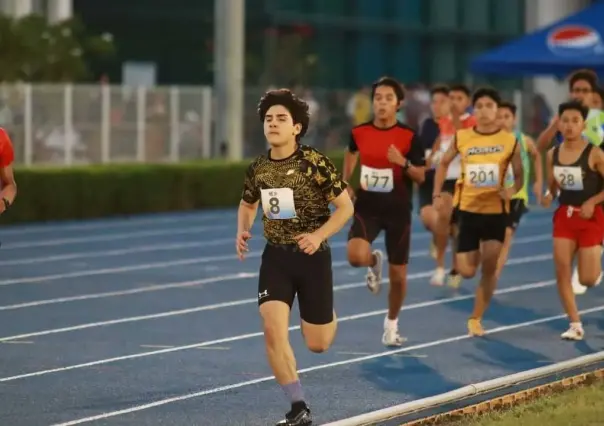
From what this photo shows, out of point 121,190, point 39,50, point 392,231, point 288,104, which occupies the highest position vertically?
point 39,50

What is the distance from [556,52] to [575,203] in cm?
1434

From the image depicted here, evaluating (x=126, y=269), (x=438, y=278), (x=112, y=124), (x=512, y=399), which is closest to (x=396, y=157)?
(x=512, y=399)

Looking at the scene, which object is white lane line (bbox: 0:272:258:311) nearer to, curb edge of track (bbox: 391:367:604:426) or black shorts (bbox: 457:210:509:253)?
black shorts (bbox: 457:210:509:253)

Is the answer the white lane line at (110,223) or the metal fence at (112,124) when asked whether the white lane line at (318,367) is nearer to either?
the white lane line at (110,223)

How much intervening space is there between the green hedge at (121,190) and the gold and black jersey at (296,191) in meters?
16.8

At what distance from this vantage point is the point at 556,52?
27.7 metres

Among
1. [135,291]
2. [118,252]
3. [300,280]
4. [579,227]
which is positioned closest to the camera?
[300,280]

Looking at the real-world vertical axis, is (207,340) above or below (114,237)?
below

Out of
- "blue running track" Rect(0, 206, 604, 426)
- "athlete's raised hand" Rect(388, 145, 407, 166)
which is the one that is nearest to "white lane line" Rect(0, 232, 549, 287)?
"blue running track" Rect(0, 206, 604, 426)

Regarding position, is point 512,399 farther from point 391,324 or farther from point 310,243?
point 391,324

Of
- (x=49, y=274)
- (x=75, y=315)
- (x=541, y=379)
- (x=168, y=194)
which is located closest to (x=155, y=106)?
(x=168, y=194)

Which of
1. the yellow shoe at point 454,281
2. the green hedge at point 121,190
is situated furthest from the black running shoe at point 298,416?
the green hedge at point 121,190

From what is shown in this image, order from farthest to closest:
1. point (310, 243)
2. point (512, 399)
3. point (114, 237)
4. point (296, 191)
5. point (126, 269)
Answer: point (114, 237)
point (126, 269)
point (512, 399)
point (296, 191)
point (310, 243)

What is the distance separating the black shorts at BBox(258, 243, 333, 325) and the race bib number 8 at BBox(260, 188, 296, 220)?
18 centimetres
